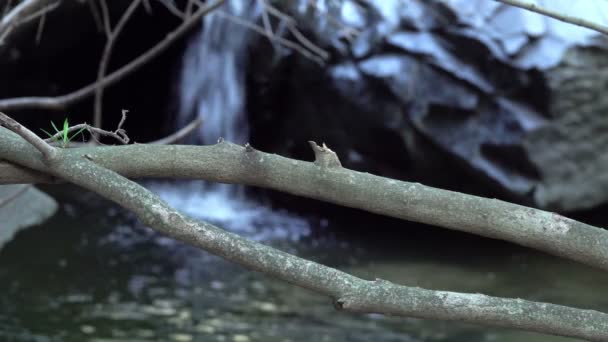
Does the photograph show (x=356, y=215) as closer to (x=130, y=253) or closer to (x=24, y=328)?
(x=130, y=253)

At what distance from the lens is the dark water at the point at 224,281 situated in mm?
4055

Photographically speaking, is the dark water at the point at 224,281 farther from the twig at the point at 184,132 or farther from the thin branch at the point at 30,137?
the thin branch at the point at 30,137

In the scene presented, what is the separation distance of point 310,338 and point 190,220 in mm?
2868

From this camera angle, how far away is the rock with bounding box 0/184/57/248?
5.04 meters

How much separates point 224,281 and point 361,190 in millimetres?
3605

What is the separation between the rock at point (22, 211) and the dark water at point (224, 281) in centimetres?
7

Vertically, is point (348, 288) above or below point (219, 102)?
below

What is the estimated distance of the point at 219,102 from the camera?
714 centimetres

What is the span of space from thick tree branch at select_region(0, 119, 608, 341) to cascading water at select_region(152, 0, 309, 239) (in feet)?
16.5

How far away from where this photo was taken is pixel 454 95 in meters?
5.21

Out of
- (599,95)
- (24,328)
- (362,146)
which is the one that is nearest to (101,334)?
(24,328)

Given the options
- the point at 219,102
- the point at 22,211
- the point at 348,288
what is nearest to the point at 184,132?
the point at 348,288

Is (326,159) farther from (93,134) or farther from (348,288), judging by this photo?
(93,134)

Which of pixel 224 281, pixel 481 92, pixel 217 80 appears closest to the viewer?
pixel 224 281
